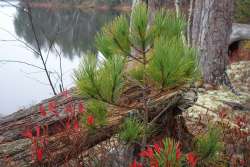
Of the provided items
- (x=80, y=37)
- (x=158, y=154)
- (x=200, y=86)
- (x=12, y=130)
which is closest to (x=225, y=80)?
(x=200, y=86)

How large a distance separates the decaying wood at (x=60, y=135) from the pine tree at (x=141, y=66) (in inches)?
13.9

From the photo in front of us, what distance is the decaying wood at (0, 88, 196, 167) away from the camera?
2.88 meters

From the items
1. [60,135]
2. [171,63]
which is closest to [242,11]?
[60,135]

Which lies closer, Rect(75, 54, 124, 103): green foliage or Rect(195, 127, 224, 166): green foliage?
Rect(75, 54, 124, 103): green foliage

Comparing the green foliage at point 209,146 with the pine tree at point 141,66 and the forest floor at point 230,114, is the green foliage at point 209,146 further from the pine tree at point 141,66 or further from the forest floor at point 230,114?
the forest floor at point 230,114

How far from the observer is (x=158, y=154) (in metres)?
2.19

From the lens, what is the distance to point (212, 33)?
6.28 metres

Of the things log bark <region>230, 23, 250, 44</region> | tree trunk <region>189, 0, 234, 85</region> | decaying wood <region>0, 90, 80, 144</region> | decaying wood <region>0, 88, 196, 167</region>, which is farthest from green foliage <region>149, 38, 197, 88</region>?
log bark <region>230, 23, 250, 44</region>

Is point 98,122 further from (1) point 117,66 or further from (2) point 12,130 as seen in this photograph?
(2) point 12,130

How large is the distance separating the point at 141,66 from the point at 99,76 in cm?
38

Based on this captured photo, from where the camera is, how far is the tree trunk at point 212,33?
613 centimetres

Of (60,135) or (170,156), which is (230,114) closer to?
(60,135)

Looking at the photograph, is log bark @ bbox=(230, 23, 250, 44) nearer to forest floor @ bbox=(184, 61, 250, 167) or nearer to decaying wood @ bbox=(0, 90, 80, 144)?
forest floor @ bbox=(184, 61, 250, 167)

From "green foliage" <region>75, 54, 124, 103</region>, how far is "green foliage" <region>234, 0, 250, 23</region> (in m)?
11.8
